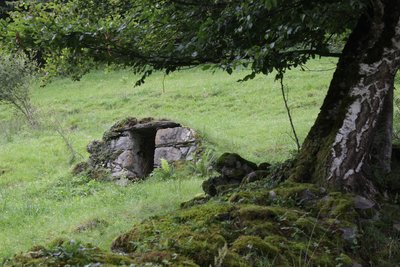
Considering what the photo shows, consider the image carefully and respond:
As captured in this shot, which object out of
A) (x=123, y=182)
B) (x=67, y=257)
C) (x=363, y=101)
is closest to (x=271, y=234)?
(x=67, y=257)

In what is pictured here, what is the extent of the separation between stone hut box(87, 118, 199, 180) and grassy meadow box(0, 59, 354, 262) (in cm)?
68

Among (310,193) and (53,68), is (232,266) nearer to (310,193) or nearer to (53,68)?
(310,193)

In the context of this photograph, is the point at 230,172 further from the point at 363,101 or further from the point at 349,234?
the point at 349,234

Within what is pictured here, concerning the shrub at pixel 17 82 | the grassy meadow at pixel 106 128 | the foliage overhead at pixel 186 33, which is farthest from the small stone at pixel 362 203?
the shrub at pixel 17 82

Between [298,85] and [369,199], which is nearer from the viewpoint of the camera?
[369,199]

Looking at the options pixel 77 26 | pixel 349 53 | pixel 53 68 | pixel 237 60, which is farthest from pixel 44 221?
pixel 349 53

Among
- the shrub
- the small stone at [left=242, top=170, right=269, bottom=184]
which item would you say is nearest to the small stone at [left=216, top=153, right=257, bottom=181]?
the small stone at [left=242, top=170, right=269, bottom=184]

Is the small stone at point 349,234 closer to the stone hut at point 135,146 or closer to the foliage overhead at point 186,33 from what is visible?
the foliage overhead at point 186,33

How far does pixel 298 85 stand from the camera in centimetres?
2984

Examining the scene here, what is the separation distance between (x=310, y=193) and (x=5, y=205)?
9610mm

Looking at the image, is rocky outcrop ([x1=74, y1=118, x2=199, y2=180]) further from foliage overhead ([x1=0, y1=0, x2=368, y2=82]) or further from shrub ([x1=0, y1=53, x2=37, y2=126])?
shrub ([x1=0, y1=53, x2=37, y2=126])

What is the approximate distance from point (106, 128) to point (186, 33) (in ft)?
58.3

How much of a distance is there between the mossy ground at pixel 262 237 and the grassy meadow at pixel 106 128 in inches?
89.2

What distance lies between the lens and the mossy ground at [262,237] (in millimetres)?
4812
